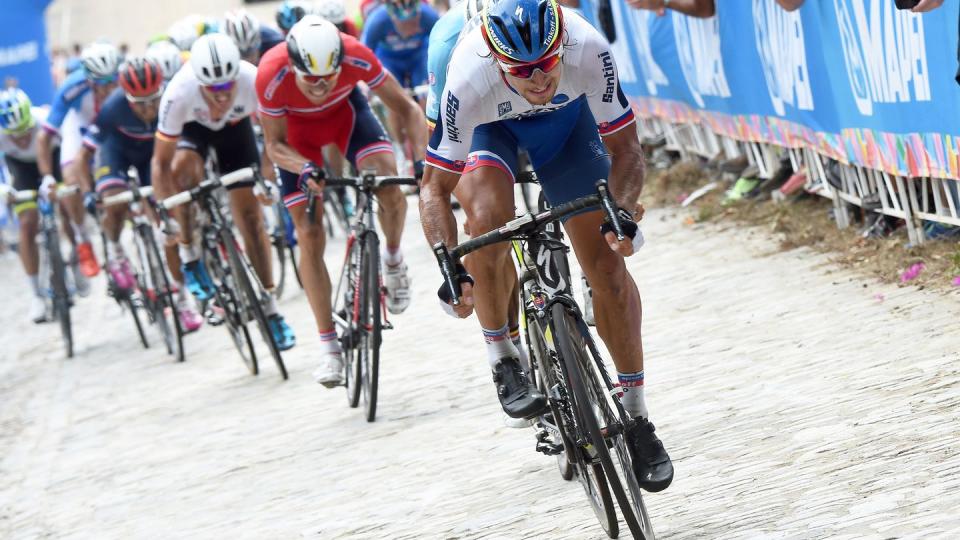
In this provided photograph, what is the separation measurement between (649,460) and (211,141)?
5.86 m

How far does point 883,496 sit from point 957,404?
2.91 feet

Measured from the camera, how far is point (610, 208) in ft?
14.3

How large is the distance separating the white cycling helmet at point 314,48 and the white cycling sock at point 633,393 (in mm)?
3165

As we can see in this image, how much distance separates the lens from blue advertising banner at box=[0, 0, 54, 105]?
24.4m

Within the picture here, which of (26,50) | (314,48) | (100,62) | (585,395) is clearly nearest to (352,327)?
(314,48)

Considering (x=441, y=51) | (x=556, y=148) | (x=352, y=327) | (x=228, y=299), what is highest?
(x=441, y=51)

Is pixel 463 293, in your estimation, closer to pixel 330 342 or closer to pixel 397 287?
pixel 330 342

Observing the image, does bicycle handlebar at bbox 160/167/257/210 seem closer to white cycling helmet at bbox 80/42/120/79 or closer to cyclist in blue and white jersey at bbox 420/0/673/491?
white cycling helmet at bbox 80/42/120/79

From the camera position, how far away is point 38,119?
13969mm

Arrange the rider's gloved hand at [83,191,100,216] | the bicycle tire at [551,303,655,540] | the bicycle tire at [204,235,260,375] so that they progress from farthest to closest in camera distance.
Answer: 1. the rider's gloved hand at [83,191,100,216]
2. the bicycle tire at [204,235,260,375]
3. the bicycle tire at [551,303,655,540]

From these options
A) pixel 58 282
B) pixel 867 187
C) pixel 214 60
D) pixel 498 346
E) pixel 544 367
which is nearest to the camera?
pixel 544 367

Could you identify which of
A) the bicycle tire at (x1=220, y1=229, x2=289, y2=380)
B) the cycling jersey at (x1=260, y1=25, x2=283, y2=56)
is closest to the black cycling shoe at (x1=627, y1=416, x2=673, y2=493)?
the bicycle tire at (x1=220, y1=229, x2=289, y2=380)

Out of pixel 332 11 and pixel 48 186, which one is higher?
pixel 332 11

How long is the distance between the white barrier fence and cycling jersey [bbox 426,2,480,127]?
8.82ft
